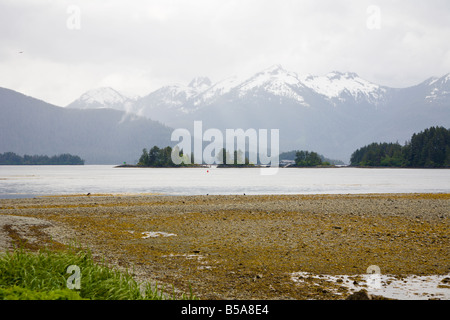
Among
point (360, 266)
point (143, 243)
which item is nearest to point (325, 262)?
point (360, 266)

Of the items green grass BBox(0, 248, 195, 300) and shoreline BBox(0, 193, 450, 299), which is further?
shoreline BBox(0, 193, 450, 299)

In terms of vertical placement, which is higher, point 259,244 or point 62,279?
point 62,279

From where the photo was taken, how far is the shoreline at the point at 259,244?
1411 cm

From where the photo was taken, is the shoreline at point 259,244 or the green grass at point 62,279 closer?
the green grass at point 62,279

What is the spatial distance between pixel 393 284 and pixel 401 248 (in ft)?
20.1

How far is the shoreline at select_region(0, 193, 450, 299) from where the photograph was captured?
14109mm

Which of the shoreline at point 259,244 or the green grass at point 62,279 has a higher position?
the green grass at point 62,279

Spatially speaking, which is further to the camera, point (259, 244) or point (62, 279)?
point (259, 244)

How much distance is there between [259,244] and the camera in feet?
67.1
